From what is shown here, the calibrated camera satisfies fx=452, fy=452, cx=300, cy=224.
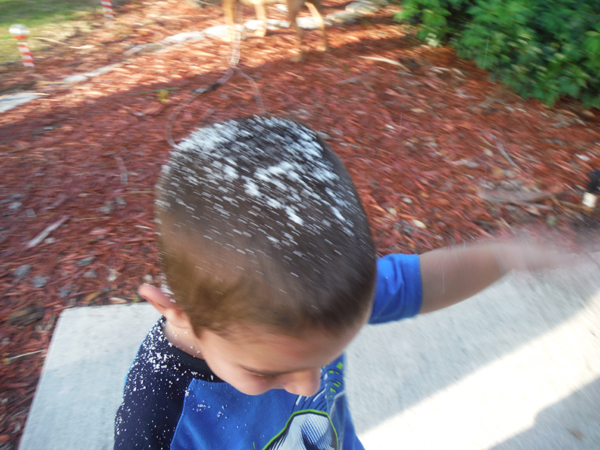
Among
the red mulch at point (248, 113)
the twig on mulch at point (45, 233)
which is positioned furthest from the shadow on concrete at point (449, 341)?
the twig on mulch at point (45, 233)

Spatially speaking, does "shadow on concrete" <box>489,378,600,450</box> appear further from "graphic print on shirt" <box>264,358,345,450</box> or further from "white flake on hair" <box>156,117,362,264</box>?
"white flake on hair" <box>156,117,362,264</box>

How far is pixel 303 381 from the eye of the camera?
2.76 feet

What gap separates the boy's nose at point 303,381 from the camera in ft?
2.73

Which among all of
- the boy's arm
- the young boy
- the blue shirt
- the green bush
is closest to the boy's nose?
the young boy

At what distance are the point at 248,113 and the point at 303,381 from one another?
10.5 feet

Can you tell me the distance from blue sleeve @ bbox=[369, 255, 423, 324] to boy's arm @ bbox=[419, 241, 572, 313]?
→ 0.02m

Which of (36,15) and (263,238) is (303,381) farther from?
(36,15)

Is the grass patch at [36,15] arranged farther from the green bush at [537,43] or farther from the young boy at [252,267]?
the young boy at [252,267]

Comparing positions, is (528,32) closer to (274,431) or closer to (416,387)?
(416,387)

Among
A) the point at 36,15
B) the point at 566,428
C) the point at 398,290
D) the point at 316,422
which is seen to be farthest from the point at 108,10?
the point at 566,428

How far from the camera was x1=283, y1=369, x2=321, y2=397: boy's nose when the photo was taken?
2.73 ft

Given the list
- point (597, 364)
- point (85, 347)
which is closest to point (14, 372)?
point (85, 347)

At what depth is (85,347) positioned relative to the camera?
2.08 m

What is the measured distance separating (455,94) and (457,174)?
48.7 inches
